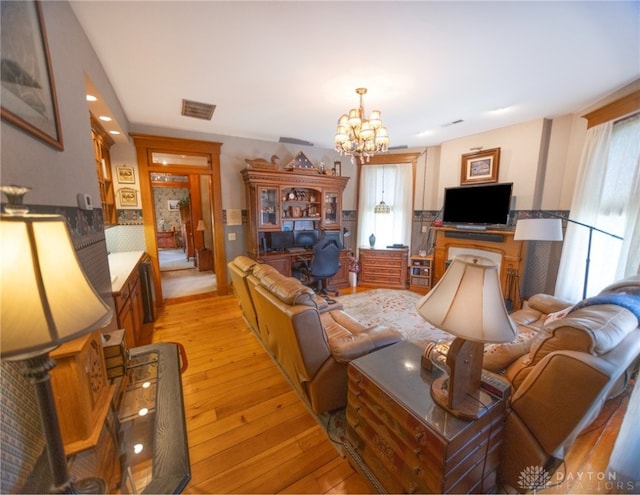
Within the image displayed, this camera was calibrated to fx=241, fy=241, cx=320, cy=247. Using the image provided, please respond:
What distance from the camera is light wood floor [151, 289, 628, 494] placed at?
1.31 m

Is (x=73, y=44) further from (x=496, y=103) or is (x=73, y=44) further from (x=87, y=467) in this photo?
A: (x=496, y=103)

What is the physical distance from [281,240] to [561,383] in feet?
12.4

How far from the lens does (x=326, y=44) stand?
5.89ft

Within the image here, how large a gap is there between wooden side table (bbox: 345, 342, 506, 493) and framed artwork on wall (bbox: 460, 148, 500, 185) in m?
→ 3.59

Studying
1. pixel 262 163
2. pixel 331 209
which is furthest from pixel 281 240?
pixel 262 163

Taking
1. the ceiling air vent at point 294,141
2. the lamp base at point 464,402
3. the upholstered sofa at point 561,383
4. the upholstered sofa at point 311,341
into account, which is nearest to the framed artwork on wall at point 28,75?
the upholstered sofa at point 311,341

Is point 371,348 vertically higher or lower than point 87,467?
lower

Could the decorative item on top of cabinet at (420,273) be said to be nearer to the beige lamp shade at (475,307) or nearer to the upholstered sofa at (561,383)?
the upholstered sofa at (561,383)

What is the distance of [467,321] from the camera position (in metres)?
0.95

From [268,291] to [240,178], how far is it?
9.58 ft

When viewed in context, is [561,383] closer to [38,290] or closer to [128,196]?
[38,290]

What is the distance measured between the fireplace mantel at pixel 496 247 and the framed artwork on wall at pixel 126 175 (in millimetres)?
4883

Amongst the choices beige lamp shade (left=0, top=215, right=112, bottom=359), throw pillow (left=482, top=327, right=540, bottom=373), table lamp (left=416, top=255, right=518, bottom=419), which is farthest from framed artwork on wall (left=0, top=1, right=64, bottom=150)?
throw pillow (left=482, top=327, right=540, bottom=373)

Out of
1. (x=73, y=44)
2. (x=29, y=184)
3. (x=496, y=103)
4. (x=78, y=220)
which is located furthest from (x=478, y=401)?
(x=496, y=103)
